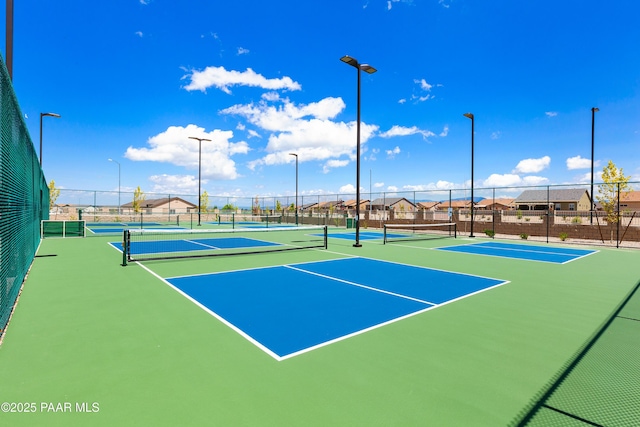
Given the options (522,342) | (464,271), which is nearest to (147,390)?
(522,342)

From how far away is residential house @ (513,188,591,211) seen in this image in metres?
62.0

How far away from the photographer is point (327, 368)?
376 cm

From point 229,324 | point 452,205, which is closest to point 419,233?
point 229,324

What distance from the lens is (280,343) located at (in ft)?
14.5

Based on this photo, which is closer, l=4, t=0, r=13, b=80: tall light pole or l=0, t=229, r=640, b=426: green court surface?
l=0, t=229, r=640, b=426: green court surface

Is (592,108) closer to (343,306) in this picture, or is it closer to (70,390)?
(343,306)

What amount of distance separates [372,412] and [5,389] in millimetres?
3498

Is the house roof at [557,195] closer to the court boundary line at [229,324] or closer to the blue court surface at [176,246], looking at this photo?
the blue court surface at [176,246]

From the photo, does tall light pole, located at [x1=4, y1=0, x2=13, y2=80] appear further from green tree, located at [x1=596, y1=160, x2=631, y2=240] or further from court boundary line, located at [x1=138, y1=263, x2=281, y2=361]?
green tree, located at [x1=596, y1=160, x2=631, y2=240]

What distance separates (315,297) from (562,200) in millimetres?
Answer: 72976

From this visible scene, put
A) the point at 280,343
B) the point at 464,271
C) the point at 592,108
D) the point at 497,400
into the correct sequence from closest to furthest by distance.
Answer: the point at 497,400, the point at 280,343, the point at 464,271, the point at 592,108

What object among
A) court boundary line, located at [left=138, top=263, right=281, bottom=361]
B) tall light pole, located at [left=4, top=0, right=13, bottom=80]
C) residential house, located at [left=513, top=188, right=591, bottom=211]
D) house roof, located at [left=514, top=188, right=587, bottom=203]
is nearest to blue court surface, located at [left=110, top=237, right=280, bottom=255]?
court boundary line, located at [left=138, top=263, right=281, bottom=361]

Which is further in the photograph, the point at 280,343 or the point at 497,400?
the point at 280,343

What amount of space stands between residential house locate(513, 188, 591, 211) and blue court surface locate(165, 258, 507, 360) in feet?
206
